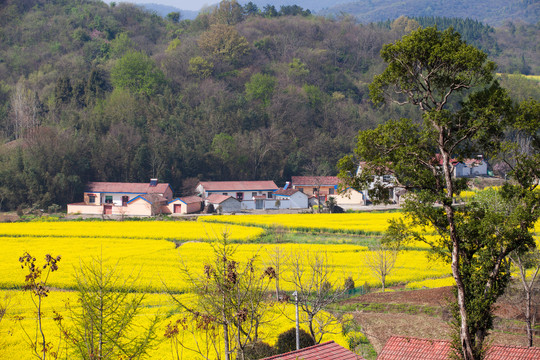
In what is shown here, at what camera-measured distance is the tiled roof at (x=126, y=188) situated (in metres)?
57.6

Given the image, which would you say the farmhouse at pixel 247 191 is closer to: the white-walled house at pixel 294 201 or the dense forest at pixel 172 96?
the white-walled house at pixel 294 201

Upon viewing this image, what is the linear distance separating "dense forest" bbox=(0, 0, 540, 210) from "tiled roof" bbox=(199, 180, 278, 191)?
12.3 feet

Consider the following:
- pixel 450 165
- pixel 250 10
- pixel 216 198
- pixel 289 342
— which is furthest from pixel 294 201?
pixel 250 10

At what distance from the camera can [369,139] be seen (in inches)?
619

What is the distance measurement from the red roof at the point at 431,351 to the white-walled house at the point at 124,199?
3923 cm

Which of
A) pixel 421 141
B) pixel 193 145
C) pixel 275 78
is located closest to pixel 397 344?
pixel 421 141

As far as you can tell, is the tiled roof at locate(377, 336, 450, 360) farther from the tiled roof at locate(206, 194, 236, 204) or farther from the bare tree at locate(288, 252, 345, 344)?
the tiled roof at locate(206, 194, 236, 204)

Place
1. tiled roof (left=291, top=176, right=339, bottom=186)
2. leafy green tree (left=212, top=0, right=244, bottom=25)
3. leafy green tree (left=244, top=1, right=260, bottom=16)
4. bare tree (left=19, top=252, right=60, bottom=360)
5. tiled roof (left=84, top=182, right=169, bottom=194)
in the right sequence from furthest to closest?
leafy green tree (left=244, top=1, right=260, bottom=16)
leafy green tree (left=212, top=0, right=244, bottom=25)
tiled roof (left=291, top=176, right=339, bottom=186)
tiled roof (left=84, top=182, right=169, bottom=194)
bare tree (left=19, top=252, right=60, bottom=360)

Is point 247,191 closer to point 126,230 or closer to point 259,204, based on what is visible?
point 259,204

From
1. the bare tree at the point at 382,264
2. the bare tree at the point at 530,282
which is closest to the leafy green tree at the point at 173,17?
the bare tree at the point at 382,264

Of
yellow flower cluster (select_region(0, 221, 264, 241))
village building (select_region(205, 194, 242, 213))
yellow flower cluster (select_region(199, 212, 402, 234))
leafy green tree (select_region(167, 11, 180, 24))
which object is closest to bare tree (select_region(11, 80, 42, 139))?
village building (select_region(205, 194, 242, 213))

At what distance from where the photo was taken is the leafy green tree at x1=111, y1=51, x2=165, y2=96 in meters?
76.2

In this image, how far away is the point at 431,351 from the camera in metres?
15.6

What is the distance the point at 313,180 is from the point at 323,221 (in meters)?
20.0
